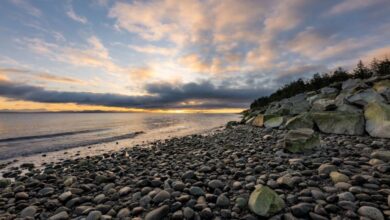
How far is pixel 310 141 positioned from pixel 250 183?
405 cm

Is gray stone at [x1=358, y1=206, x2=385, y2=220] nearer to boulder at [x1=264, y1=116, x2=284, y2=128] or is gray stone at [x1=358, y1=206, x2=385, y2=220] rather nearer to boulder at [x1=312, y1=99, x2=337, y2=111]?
boulder at [x1=264, y1=116, x2=284, y2=128]

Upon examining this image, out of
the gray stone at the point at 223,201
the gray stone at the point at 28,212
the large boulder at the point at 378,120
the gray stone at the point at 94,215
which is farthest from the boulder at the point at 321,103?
the gray stone at the point at 28,212

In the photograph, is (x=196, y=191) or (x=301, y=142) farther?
(x=301, y=142)

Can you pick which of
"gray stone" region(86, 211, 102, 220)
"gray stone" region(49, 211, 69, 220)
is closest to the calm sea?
"gray stone" region(49, 211, 69, 220)

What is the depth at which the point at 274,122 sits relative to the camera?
17.1m

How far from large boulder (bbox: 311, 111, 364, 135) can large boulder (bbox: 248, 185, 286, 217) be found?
29.7 feet

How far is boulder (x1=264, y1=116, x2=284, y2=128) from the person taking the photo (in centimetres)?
1652

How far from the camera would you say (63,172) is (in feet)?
25.8

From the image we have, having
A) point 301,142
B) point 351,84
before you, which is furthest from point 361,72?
point 301,142

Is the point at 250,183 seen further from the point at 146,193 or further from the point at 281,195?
the point at 146,193

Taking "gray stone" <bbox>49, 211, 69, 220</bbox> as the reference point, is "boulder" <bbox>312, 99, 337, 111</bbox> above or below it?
above

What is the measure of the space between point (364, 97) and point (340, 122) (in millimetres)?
3407

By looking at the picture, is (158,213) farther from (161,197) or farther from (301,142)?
(301,142)

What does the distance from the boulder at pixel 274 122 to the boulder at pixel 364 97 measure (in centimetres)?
453
